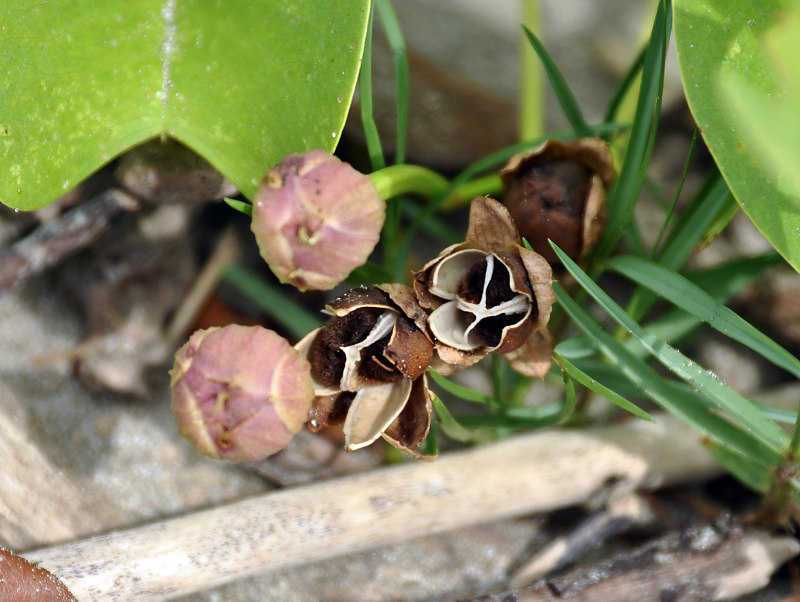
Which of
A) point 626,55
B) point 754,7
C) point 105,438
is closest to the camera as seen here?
point 754,7

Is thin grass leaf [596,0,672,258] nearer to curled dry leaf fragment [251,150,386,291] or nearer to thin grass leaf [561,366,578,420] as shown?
thin grass leaf [561,366,578,420]

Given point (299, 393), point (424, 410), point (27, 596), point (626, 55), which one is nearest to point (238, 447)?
point (299, 393)

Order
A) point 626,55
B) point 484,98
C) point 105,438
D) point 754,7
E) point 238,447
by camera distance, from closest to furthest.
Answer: point 238,447 → point 754,7 → point 105,438 → point 484,98 → point 626,55

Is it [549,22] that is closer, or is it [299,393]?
[299,393]

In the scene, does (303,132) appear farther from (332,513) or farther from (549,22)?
(549,22)

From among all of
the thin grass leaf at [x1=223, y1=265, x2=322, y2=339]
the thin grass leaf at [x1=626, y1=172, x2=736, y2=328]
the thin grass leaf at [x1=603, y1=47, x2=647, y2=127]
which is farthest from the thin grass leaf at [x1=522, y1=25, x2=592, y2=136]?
the thin grass leaf at [x1=223, y1=265, x2=322, y2=339]

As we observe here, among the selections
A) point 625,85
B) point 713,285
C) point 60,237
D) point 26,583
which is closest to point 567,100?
point 625,85

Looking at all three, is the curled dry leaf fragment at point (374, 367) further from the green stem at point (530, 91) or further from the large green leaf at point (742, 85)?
the green stem at point (530, 91)
